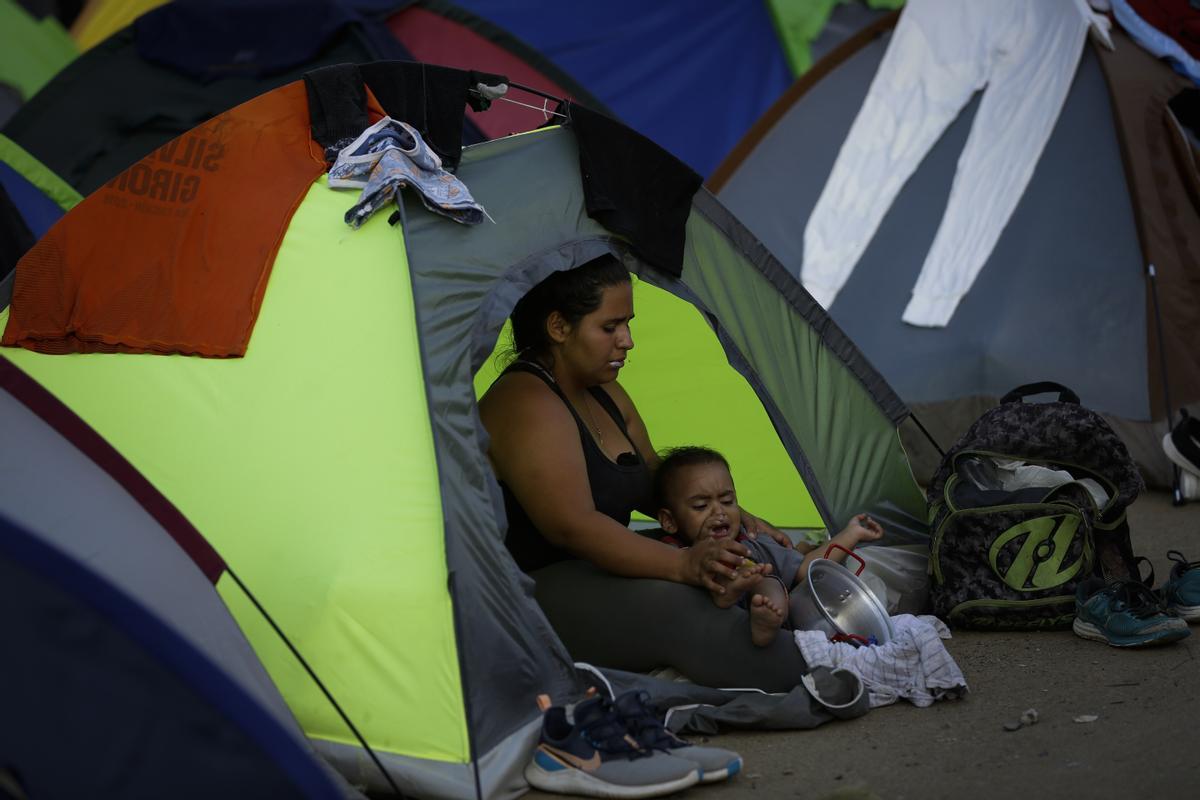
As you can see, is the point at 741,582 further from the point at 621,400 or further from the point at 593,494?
the point at 621,400

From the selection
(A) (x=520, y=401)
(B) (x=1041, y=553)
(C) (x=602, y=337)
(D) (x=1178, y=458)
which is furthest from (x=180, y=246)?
(D) (x=1178, y=458)

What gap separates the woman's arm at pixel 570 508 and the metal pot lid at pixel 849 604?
357mm

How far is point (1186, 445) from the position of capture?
16.4ft

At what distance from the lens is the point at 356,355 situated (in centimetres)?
301

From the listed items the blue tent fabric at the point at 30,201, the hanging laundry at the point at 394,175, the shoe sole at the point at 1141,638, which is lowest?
the shoe sole at the point at 1141,638

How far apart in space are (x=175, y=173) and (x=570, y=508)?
1211 millimetres

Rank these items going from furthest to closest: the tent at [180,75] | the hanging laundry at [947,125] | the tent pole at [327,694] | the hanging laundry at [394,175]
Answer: the tent at [180,75]
the hanging laundry at [947,125]
the hanging laundry at [394,175]
the tent pole at [327,694]

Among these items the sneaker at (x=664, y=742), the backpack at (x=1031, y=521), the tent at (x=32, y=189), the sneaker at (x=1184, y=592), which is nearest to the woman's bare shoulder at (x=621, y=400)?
the backpack at (x=1031, y=521)

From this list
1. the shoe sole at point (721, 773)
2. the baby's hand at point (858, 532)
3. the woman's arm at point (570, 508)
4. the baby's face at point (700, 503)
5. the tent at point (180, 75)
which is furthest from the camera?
the tent at point (180, 75)

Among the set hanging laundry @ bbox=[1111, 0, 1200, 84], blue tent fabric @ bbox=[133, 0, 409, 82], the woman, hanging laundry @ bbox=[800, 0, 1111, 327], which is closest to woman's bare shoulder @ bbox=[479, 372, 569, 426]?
the woman

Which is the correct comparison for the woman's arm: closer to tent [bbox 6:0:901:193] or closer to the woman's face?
the woman's face

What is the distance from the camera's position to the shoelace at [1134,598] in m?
3.51

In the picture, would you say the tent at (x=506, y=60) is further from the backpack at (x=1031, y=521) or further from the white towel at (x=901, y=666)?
the white towel at (x=901, y=666)

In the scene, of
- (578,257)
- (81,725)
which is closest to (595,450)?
(578,257)
